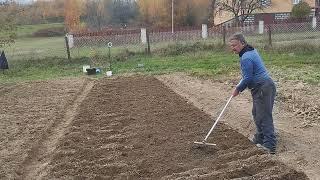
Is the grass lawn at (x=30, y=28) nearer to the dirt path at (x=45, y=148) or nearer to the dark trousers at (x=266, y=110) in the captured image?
the dirt path at (x=45, y=148)

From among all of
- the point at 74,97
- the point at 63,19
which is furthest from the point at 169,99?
the point at 63,19

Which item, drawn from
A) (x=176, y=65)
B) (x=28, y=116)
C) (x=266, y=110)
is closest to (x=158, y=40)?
(x=176, y=65)

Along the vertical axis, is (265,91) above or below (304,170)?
above

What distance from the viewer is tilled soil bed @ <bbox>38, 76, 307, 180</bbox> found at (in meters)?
6.04

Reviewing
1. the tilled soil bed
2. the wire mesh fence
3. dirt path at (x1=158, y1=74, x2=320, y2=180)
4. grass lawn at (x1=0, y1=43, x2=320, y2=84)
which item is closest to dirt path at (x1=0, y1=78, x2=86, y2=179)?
the tilled soil bed

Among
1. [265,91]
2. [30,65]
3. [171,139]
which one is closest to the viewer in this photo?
[265,91]

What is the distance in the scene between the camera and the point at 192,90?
12.4m

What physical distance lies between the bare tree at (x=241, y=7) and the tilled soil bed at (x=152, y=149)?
30431 mm

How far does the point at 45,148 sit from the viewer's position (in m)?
7.74

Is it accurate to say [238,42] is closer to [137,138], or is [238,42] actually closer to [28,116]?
[137,138]

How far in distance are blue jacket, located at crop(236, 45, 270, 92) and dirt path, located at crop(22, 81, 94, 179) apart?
125 inches

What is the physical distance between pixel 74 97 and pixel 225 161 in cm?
690

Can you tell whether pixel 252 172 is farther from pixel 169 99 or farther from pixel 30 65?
pixel 30 65

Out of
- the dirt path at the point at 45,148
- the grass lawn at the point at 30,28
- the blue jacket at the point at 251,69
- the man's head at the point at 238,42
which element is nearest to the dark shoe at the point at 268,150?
the blue jacket at the point at 251,69
